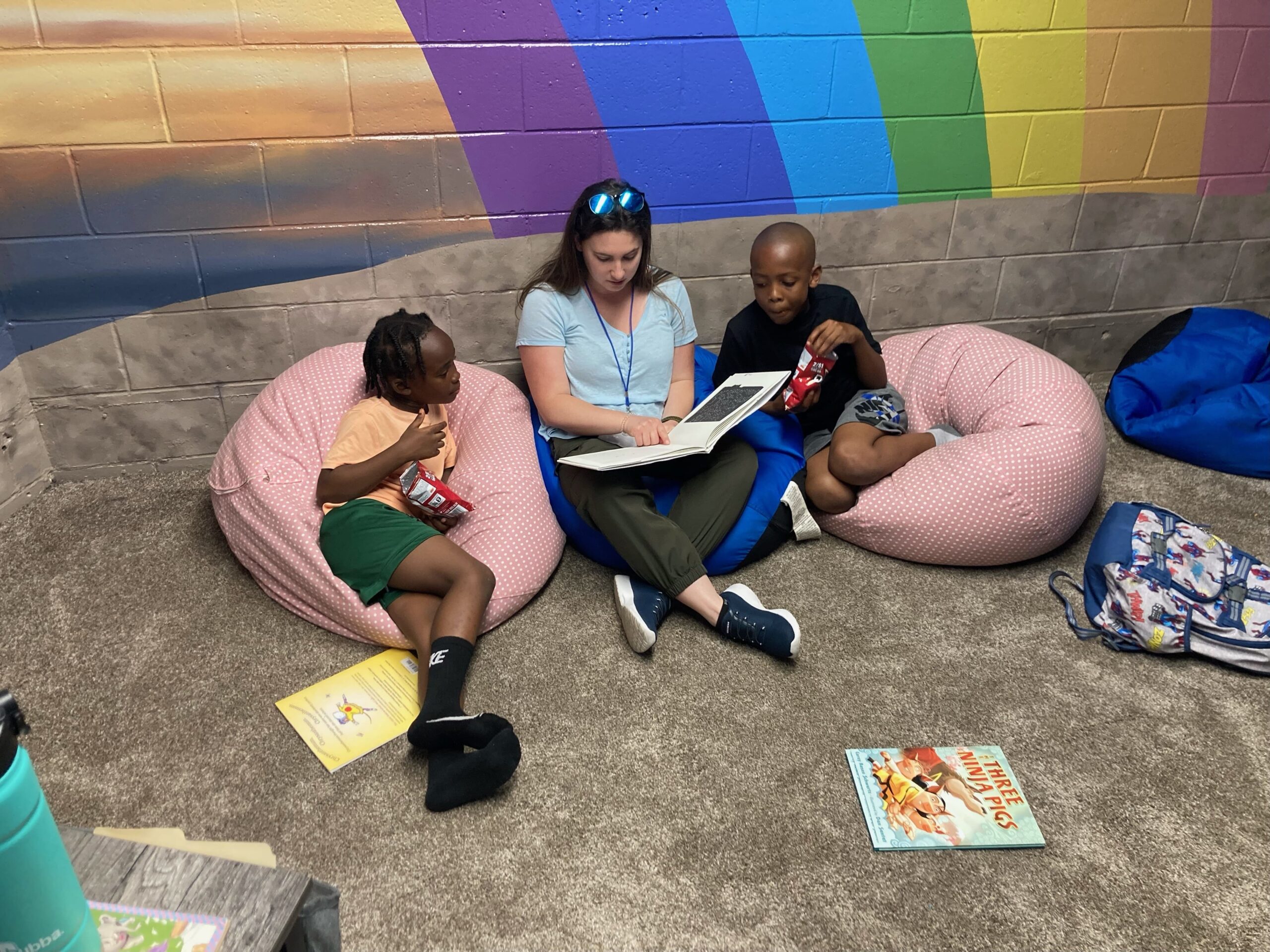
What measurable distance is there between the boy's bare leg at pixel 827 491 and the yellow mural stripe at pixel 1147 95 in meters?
1.48

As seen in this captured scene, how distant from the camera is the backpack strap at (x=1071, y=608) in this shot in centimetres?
209

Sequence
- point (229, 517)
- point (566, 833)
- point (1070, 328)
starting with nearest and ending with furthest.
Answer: point (566, 833), point (229, 517), point (1070, 328)

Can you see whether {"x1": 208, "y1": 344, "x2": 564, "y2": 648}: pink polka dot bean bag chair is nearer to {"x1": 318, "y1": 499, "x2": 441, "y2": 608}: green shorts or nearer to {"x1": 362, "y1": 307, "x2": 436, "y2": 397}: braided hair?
{"x1": 318, "y1": 499, "x2": 441, "y2": 608}: green shorts

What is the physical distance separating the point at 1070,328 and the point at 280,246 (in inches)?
104

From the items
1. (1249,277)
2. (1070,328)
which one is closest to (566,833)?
(1070,328)

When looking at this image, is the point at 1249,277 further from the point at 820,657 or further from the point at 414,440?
the point at 414,440

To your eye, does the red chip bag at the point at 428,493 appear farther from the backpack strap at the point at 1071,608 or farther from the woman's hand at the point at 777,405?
the backpack strap at the point at 1071,608

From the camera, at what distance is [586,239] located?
2.21 m

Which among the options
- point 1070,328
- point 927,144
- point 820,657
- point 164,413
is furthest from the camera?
point 1070,328

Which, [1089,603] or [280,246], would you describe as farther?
[280,246]

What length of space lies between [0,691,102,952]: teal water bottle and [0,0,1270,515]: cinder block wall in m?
1.95

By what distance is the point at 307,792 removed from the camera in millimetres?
1663

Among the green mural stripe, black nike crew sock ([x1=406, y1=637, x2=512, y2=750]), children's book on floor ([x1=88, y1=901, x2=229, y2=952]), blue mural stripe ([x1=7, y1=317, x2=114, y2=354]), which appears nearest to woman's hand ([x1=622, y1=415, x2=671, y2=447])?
black nike crew sock ([x1=406, y1=637, x2=512, y2=750])

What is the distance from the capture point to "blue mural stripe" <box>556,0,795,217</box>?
2457 mm
